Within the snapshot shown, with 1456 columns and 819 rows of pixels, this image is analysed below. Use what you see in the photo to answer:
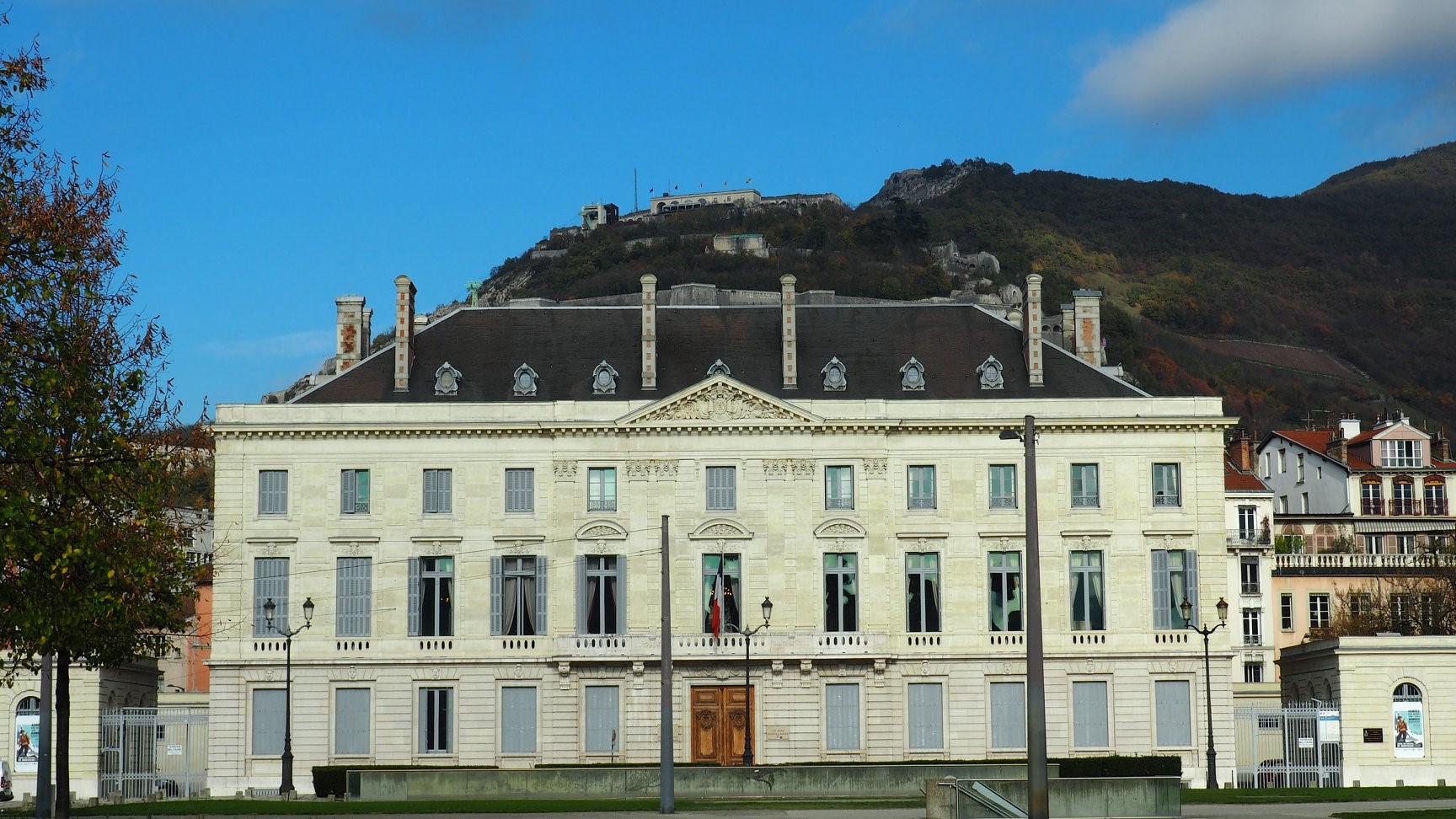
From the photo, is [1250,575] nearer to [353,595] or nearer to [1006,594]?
[1006,594]

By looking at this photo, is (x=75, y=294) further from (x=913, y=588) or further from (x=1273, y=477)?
(x=1273, y=477)

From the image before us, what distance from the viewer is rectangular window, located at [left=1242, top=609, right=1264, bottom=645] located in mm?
92375

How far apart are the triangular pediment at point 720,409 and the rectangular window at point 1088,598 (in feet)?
33.0

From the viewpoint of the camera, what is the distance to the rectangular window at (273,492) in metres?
65.3

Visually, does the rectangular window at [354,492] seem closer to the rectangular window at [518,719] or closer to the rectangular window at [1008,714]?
the rectangular window at [518,719]

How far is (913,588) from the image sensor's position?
6500cm

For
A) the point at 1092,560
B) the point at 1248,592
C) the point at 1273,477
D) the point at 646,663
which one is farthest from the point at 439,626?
the point at 1273,477

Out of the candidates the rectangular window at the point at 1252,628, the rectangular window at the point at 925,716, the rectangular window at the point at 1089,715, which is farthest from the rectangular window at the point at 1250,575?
the rectangular window at the point at 925,716

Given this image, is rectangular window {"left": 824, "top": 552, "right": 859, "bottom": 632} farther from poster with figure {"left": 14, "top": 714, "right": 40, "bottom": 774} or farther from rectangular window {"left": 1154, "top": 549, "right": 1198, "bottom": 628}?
poster with figure {"left": 14, "top": 714, "right": 40, "bottom": 774}

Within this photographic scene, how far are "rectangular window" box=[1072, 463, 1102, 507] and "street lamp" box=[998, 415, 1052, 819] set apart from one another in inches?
1286

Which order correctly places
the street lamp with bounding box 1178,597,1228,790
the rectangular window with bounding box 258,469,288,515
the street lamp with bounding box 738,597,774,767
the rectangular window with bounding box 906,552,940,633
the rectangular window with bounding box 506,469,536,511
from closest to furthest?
1. the street lamp with bounding box 738,597,774,767
2. the street lamp with bounding box 1178,597,1228,790
3. the rectangular window with bounding box 906,552,940,633
4. the rectangular window with bounding box 258,469,288,515
5. the rectangular window with bounding box 506,469,536,511

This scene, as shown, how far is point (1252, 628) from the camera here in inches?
3639

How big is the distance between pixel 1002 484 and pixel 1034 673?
34.0m

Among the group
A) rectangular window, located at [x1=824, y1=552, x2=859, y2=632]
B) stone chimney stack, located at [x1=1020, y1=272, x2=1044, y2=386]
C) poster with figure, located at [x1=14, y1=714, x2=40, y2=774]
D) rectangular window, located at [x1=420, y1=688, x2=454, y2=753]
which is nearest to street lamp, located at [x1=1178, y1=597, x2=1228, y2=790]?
stone chimney stack, located at [x1=1020, y1=272, x2=1044, y2=386]
